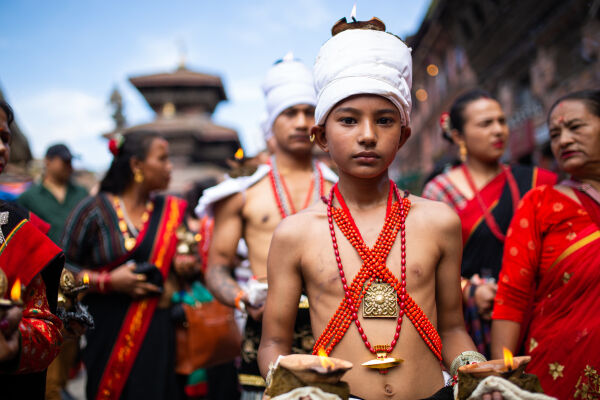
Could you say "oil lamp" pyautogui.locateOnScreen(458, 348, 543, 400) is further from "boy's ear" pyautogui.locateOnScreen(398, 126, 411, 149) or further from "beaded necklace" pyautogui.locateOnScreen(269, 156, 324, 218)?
"beaded necklace" pyautogui.locateOnScreen(269, 156, 324, 218)

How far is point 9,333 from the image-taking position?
55.7 inches

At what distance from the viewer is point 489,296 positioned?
269 cm

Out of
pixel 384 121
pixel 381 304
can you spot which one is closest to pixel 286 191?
pixel 384 121

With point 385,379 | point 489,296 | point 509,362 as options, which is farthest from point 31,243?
point 489,296

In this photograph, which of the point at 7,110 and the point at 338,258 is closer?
the point at 338,258

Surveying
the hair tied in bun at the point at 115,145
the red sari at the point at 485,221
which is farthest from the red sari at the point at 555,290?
the hair tied in bun at the point at 115,145

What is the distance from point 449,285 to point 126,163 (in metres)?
3.03

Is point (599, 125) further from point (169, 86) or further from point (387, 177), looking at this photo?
point (169, 86)

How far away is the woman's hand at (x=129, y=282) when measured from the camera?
11.9 ft

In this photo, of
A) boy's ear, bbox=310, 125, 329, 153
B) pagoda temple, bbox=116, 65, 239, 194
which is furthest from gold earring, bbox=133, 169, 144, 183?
pagoda temple, bbox=116, 65, 239, 194

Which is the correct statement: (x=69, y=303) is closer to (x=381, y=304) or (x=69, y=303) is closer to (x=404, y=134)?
(x=381, y=304)

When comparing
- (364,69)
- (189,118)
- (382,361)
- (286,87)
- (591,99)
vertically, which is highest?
(189,118)

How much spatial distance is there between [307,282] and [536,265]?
1.25 m

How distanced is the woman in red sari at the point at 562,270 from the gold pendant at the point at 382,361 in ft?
3.03
